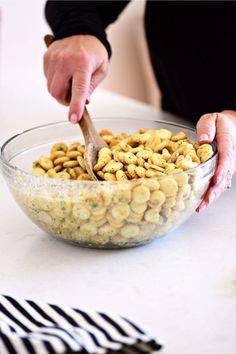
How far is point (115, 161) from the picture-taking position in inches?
33.0

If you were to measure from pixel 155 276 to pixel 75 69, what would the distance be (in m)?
0.43

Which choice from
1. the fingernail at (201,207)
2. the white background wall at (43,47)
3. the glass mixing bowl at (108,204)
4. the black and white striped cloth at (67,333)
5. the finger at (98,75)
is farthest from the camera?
the white background wall at (43,47)

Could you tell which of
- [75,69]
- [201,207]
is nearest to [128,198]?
[201,207]

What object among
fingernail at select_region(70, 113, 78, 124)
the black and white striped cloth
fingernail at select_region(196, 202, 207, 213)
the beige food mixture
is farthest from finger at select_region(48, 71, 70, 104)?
Result: the black and white striped cloth

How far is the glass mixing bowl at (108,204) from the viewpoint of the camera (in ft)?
2.43

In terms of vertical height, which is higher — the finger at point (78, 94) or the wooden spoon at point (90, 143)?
the finger at point (78, 94)

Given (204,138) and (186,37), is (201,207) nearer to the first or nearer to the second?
(204,138)

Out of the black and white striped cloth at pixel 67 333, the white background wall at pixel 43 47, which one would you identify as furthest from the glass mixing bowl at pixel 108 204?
the white background wall at pixel 43 47

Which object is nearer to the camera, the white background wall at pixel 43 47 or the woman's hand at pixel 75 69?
the woman's hand at pixel 75 69

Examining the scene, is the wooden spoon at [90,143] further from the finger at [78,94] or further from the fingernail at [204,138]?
the fingernail at [204,138]

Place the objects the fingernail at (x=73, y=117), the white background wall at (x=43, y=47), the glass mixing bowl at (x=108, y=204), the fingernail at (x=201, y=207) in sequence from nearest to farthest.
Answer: the glass mixing bowl at (x=108, y=204), the fingernail at (x=201, y=207), the fingernail at (x=73, y=117), the white background wall at (x=43, y=47)

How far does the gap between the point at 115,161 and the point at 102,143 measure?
0.36 feet

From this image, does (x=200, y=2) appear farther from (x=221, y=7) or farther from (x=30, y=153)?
(x=30, y=153)

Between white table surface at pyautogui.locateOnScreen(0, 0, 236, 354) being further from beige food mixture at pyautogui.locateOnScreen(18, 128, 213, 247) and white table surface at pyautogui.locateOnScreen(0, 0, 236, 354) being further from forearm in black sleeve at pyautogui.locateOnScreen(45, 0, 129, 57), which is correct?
forearm in black sleeve at pyautogui.locateOnScreen(45, 0, 129, 57)
